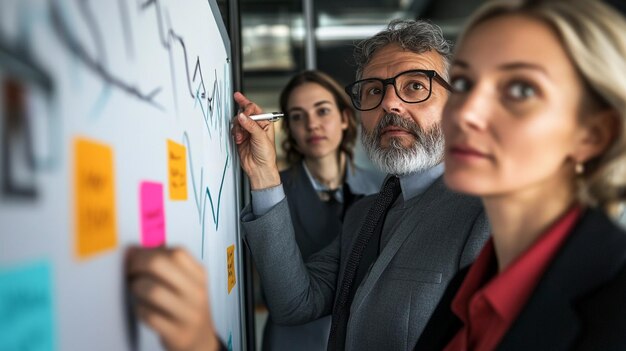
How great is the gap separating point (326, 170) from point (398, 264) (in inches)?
34.8

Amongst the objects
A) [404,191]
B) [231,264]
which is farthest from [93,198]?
[404,191]

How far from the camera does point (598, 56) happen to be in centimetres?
58

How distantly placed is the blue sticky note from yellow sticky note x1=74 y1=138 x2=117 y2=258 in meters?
0.04

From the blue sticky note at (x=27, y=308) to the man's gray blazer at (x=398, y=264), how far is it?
29.0 inches

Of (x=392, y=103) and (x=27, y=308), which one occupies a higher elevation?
(x=392, y=103)

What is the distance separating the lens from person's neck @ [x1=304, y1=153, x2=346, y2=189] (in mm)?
1887

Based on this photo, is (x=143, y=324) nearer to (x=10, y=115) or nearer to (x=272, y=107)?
(x=10, y=115)

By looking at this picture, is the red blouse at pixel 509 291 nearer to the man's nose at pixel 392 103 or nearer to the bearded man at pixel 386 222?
the bearded man at pixel 386 222

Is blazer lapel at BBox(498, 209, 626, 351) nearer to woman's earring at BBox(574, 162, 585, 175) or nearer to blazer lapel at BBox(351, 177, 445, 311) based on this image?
woman's earring at BBox(574, 162, 585, 175)

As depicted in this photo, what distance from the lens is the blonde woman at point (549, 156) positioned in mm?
581

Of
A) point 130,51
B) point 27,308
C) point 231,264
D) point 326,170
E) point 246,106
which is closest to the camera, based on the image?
point 27,308

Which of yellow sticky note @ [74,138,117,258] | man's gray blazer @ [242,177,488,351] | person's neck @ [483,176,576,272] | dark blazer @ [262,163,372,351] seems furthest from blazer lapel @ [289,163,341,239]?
yellow sticky note @ [74,138,117,258]

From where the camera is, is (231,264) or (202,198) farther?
(231,264)

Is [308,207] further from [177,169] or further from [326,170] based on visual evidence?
[177,169]
